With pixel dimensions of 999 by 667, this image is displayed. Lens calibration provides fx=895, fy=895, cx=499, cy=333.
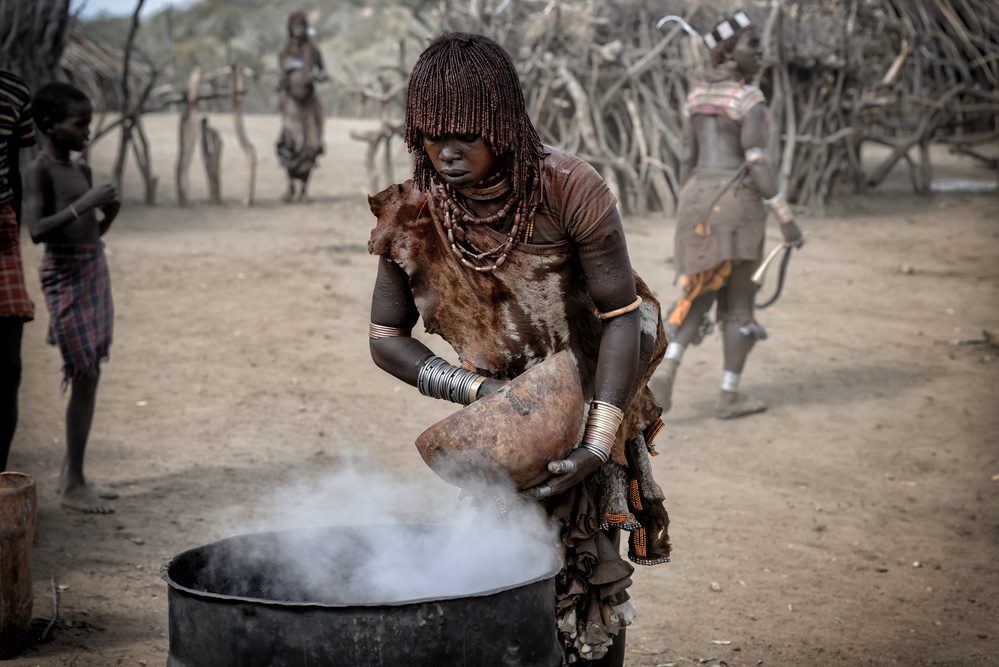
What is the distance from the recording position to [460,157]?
1.82 m

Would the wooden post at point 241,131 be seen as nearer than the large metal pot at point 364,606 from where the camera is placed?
No

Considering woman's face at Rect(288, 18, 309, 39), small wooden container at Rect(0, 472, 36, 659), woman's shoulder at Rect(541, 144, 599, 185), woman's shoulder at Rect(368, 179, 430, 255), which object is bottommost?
small wooden container at Rect(0, 472, 36, 659)

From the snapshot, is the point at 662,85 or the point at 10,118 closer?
the point at 10,118

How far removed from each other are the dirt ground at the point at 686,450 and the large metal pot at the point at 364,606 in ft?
2.35

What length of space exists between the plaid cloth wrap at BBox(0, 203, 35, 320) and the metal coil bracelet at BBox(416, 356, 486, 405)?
6.34ft

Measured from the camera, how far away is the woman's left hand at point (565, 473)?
5.96 feet

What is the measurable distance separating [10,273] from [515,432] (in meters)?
2.36

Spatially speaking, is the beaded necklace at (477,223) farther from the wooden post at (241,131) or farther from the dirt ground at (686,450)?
the wooden post at (241,131)

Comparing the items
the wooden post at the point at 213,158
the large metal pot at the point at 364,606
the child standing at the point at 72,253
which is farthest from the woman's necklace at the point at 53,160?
the wooden post at the point at 213,158

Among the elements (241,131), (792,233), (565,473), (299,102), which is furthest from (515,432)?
(299,102)

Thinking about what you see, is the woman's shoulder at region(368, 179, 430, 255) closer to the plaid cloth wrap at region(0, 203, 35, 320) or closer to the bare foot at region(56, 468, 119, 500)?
the plaid cloth wrap at region(0, 203, 35, 320)

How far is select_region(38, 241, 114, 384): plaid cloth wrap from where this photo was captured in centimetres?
363

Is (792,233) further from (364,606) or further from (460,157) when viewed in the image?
(364,606)

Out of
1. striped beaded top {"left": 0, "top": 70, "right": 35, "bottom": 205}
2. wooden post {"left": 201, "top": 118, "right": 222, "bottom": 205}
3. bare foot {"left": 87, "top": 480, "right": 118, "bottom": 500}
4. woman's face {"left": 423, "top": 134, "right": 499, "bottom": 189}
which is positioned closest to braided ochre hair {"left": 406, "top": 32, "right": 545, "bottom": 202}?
woman's face {"left": 423, "top": 134, "right": 499, "bottom": 189}
